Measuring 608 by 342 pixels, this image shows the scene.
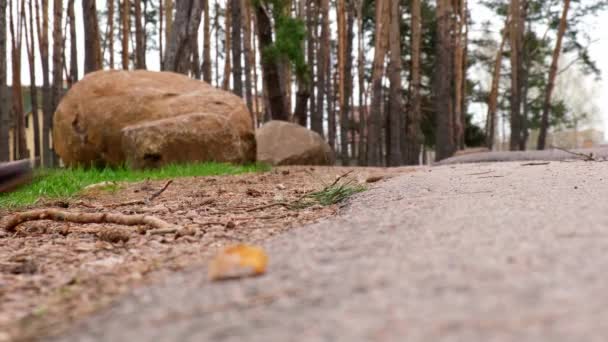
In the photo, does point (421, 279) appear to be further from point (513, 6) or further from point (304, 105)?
point (513, 6)

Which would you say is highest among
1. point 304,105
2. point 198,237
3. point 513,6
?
point 513,6

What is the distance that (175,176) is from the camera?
5.27m

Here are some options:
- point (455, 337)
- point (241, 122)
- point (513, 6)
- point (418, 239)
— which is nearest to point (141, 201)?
point (418, 239)

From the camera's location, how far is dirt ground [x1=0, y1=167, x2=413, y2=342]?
119 cm

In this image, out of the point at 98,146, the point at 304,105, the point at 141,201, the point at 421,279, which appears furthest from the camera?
the point at 304,105

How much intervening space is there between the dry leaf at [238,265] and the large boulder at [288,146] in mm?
8225

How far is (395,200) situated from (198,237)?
85 centimetres

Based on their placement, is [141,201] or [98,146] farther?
[98,146]

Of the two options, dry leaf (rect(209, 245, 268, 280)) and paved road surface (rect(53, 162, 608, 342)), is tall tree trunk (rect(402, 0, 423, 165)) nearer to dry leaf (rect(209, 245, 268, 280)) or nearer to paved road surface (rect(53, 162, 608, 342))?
paved road surface (rect(53, 162, 608, 342))

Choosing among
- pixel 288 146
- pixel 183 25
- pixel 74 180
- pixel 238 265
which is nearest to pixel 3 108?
pixel 183 25

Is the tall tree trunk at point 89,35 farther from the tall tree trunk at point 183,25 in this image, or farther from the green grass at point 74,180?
the green grass at point 74,180

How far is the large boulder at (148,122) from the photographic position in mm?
6387

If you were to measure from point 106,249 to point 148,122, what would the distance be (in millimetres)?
4776

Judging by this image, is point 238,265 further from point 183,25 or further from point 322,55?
point 322,55
